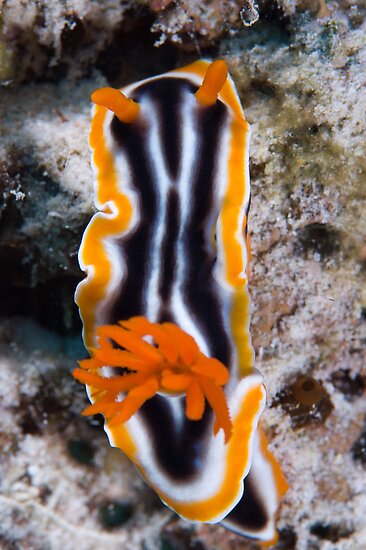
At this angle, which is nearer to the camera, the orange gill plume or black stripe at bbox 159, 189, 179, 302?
the orange gill plume

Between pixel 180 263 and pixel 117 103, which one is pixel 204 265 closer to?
pixel 180 263

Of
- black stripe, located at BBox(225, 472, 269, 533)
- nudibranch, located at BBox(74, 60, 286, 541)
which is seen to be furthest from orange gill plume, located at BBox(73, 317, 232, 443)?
black stripe, located at BBox(225, 472, 269, 533)

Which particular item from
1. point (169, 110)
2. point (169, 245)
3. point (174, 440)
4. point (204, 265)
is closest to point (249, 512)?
point (174, 440)

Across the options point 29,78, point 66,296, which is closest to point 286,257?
point 66,296

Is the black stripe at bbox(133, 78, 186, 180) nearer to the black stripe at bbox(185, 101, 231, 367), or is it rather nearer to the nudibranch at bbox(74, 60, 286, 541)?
the nudibranch at bbox(74, 60, 286, 541)

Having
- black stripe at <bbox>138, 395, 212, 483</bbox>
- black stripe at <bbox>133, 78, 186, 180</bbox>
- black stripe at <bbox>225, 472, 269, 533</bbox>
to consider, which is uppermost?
black stripe at <bbox>133, 78, 186, 180</bbox>

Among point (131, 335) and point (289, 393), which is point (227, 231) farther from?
point (289, 393)
